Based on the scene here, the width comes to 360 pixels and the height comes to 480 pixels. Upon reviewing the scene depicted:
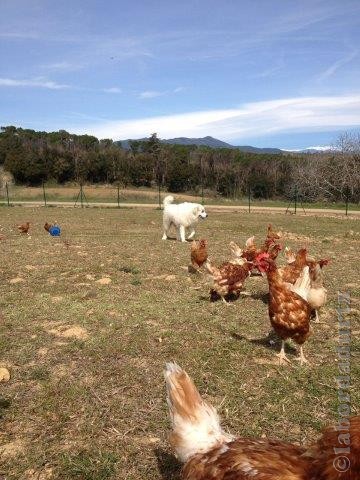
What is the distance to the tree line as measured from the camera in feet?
149

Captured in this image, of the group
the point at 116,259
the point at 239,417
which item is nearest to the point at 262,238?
the point at 116,259

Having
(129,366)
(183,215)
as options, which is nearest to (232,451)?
(129,366)

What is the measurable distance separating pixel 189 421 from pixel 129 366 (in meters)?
2.38

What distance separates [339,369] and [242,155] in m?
58.8

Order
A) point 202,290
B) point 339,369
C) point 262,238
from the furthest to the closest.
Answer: point 262,238 → point 202,290 → point 339,369

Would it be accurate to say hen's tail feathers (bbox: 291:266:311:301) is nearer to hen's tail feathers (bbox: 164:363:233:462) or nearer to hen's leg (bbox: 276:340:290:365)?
hen's leg (bbox: 276:340:290:365)

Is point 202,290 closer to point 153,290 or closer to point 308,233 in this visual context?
point 153,290

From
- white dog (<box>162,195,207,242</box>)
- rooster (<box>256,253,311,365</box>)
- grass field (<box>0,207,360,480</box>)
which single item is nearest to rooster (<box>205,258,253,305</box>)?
grass field (<box>0,207,360,480</box>)

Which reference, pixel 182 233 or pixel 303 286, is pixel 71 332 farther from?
pixel 182 233

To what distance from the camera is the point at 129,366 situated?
16.4 ft

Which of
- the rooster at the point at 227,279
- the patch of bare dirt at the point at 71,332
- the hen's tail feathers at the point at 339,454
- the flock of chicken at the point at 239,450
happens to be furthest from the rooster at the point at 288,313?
the hen's tail feathers at the point at 339,454

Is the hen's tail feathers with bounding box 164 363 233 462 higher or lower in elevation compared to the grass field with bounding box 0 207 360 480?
higher

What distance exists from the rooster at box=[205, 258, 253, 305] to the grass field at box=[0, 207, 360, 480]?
0.25 m

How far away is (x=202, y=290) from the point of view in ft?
27.2
